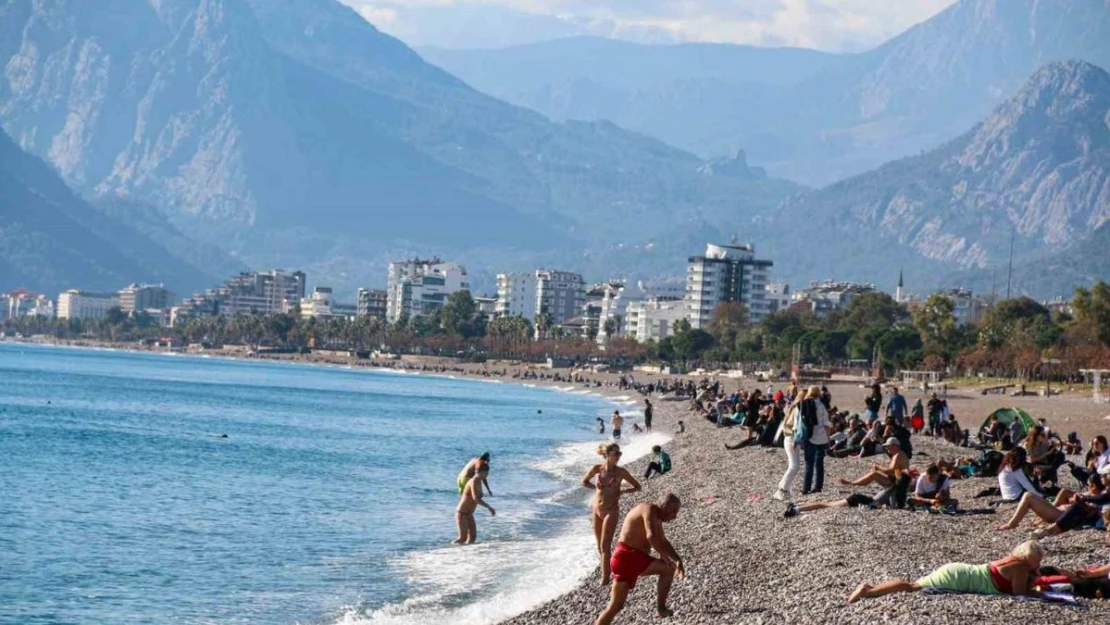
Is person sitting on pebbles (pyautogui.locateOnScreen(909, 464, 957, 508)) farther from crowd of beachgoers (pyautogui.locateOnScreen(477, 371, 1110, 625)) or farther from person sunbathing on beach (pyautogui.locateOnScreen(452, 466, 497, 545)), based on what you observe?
person sunbathing on beach (pyautogui.locateOnScreen(452, 466, 497, 545))

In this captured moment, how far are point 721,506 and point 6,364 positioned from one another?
128 m

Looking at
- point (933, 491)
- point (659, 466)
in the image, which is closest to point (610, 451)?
point (933, 491)

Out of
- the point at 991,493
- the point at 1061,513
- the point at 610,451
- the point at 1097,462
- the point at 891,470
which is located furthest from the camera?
the point at 1097,462

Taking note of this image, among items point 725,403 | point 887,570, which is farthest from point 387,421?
point 887,570

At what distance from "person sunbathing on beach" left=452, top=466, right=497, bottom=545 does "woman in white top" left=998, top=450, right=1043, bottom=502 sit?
7832mm

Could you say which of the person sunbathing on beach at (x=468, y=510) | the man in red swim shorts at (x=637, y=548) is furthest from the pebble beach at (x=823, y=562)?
the person sunbathing on beach at (x=468, y=510)

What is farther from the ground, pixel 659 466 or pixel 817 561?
pixel 659 466

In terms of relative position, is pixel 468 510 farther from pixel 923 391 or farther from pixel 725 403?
pixel 923 391

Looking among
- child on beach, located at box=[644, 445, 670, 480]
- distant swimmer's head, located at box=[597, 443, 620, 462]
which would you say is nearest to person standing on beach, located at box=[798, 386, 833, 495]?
distant swimmer's head, located at box=[597, 443, 620, 462]

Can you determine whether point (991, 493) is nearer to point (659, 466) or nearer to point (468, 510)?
point (468, 510)

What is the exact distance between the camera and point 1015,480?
22.8 metres

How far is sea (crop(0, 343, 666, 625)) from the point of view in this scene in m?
20.5

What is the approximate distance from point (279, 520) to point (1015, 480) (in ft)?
41.7

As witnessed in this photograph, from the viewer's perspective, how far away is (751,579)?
1888 cm
